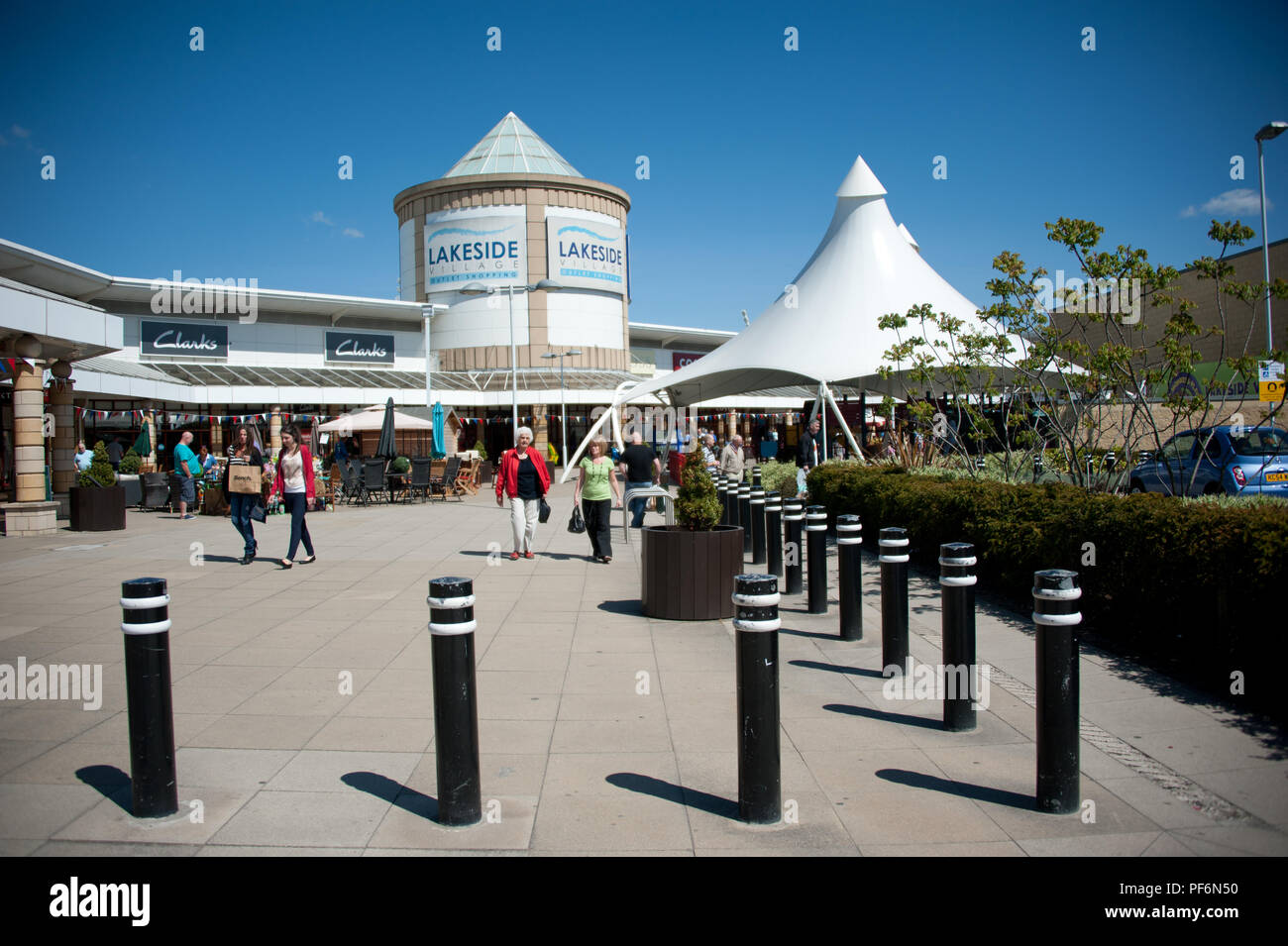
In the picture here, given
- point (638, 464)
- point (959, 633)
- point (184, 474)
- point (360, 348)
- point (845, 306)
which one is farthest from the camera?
point (360, 348)

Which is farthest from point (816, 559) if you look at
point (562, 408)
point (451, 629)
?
point (562, 408)

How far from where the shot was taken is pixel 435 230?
163ft

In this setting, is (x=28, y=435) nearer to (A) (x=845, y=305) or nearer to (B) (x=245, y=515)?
(B) (x=245, y=515)

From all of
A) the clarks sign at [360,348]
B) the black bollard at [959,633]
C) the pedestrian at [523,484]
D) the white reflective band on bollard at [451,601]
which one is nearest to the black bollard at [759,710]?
the white reflective band on bollard at [451,601]

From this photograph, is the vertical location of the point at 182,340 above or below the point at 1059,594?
above

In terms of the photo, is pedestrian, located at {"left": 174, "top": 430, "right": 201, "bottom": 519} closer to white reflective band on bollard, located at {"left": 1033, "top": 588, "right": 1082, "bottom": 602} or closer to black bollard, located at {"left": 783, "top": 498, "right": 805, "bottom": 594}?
black bollard, located at {"left": 783, "top": 498, "right": 805, "bottom": 594}

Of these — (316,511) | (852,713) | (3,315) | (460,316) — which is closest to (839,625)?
(852,713)

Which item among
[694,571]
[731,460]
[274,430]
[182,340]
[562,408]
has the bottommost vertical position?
[694,571]

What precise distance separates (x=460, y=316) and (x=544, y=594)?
42.3 meters

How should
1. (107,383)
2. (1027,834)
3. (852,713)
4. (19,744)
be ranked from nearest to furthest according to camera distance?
(1027,834) < (19,744) < (852,713) < (107,383)

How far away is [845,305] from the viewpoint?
20438 millimetres

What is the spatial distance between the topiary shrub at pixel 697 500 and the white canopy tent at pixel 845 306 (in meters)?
11.3

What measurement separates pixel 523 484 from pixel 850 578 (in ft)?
18.0
